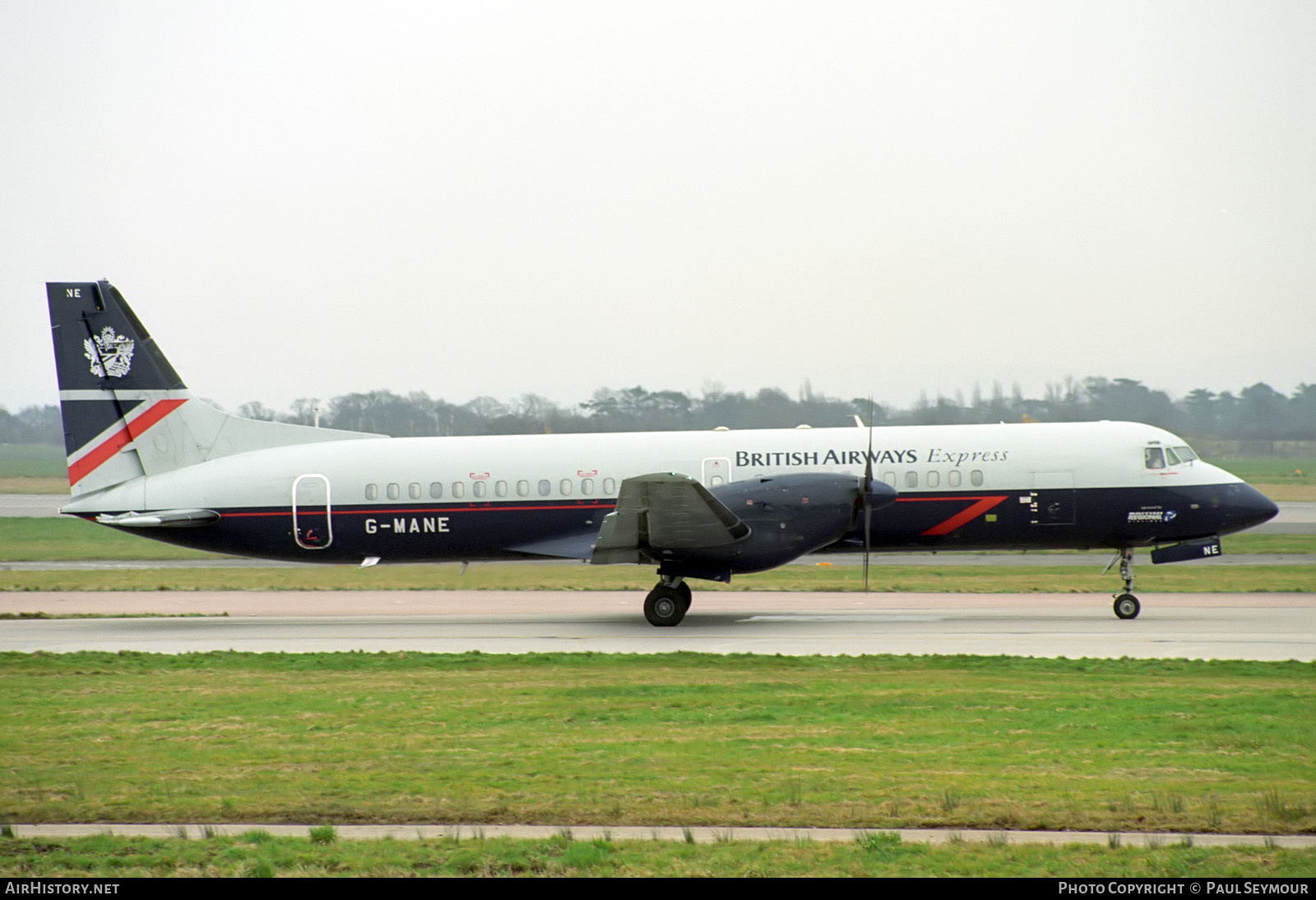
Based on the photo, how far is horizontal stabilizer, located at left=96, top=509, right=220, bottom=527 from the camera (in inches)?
901

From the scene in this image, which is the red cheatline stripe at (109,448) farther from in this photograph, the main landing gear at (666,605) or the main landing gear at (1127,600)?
the main landing gear at (1127,600)

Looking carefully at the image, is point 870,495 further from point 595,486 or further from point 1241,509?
point 1241,509

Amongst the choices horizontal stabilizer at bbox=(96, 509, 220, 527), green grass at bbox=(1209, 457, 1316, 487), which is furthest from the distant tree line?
horizontal stabilizer at bbox=(96, 509, 220, 527)

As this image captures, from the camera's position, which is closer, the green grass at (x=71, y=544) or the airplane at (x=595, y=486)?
the airplane at (x=595, y=486)

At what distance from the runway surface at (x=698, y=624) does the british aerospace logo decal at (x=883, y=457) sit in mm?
3048

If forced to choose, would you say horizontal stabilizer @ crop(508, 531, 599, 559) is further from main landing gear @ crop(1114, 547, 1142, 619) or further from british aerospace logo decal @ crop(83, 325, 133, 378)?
main landing gear @ crop(1114, 547, 1142, 619)

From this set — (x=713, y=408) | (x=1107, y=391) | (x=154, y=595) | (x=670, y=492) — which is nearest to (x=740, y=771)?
(x=670, y=492)

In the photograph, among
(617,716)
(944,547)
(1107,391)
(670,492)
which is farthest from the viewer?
(1107,391)

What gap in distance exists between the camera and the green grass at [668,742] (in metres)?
8.70

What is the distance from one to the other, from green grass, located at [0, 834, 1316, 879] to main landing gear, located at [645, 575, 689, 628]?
44.7ft

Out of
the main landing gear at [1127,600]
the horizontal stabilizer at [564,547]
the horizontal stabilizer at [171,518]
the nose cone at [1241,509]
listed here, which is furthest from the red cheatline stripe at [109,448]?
the nose cone at [1241,509]

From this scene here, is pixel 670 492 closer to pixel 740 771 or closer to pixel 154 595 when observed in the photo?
pixel 740 771

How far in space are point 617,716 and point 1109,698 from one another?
5795 mm
